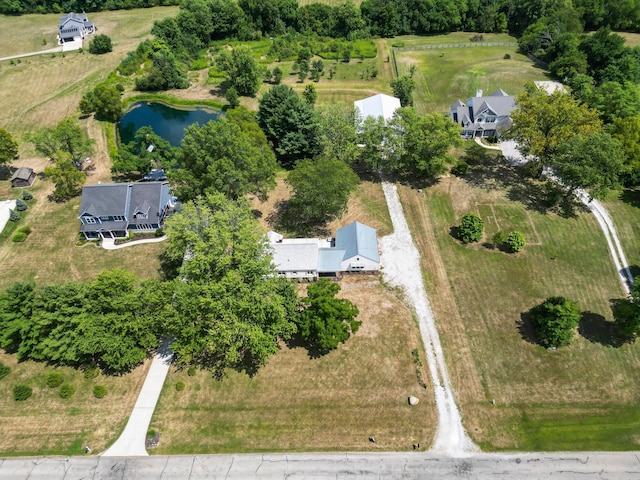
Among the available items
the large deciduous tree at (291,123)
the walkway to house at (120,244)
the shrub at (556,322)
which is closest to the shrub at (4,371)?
the walkway to house at (120,244)

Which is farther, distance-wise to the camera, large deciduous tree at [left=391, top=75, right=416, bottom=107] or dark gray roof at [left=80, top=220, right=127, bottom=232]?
large deciduous tree at [left=391, top=75, right=416, bottom=107]

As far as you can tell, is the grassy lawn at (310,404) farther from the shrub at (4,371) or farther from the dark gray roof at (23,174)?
the dark gray roof at (23,174)

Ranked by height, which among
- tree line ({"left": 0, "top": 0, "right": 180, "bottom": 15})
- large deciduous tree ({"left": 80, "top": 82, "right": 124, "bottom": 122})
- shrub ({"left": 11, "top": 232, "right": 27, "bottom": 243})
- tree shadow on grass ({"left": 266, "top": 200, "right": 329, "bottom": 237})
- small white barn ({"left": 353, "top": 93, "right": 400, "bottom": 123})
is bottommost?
shrub ({"left": 11, "top": 232, "right": 27, "bottom": 243})

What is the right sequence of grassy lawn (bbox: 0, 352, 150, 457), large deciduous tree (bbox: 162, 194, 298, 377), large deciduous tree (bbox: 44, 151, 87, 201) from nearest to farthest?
1. grassy lawn (bbox: 0, 352, 150, 457)
2. large deciduous tree (bbox: 162, 194, 298, 377)
3. large deciduous tree (bbox: 44, 151, 87, 201)

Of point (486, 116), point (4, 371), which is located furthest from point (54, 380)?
point (486, 116)

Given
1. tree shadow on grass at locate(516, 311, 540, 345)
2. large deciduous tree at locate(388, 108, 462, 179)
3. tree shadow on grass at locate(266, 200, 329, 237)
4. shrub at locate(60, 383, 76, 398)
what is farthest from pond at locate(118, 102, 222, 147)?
tree shadow on grass at locate(516, 311, 540, 345)

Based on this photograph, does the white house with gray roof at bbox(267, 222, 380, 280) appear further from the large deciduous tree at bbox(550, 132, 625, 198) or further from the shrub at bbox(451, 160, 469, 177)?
the large deciduous tree at bbox(550, 132, 625, 198)

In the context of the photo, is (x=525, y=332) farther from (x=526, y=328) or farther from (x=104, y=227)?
(x=104, y=227)

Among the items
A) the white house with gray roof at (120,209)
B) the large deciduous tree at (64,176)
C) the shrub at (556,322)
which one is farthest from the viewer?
the large deciduous tree at (64,176)
